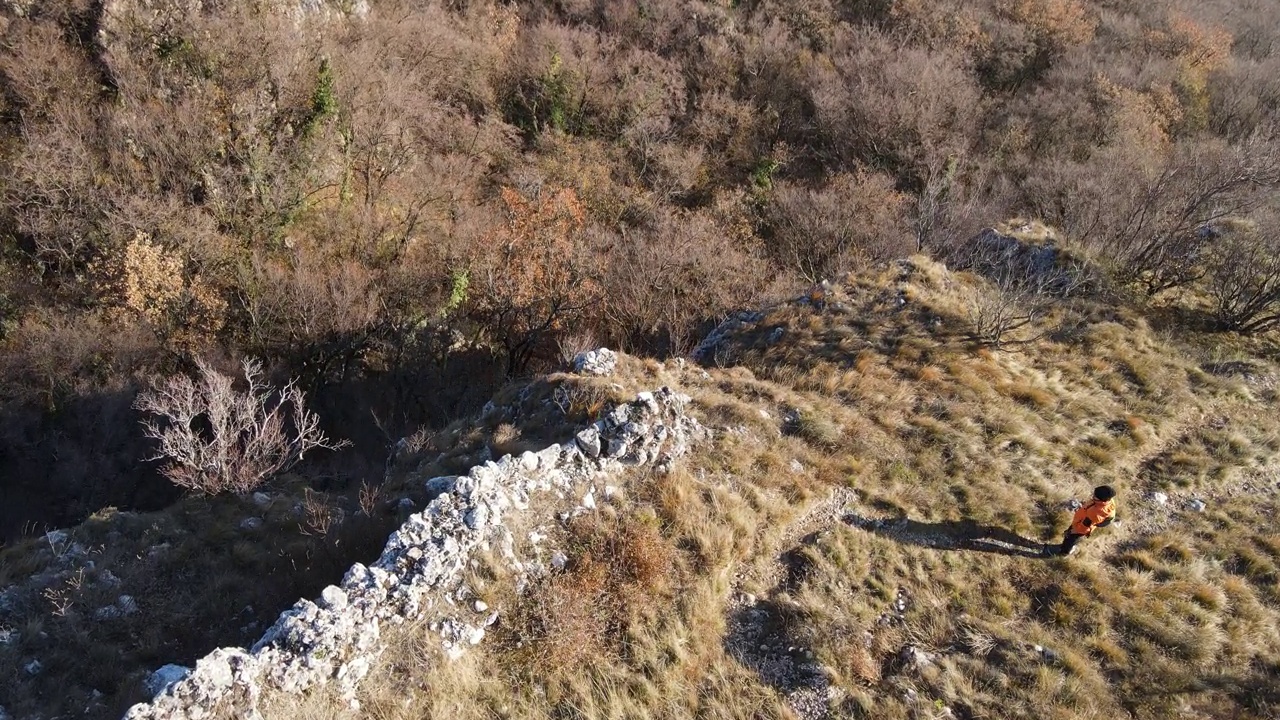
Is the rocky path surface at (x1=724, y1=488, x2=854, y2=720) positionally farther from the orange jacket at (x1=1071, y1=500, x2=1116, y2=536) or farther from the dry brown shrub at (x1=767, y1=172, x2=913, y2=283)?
the dry brown shrub at (x1=767, y1=172, x2=913, y2=283)

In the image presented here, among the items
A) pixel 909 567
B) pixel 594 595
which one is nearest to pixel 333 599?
pixel 594 595

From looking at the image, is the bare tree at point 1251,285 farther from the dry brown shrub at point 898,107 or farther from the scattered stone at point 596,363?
the dry brown shrub at point 898,107

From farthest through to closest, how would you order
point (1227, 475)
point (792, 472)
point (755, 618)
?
1. point (1227, 475)
2. point (792, 472)
3. point (755, 618)

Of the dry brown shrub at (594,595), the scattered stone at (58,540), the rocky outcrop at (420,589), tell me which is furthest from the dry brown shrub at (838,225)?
the scattered stone at (58,540)

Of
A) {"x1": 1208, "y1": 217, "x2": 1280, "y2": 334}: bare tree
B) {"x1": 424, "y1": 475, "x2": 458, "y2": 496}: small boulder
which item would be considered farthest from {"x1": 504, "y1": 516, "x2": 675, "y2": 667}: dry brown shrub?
{"x1": 1208, "y1": 217, "x2": 1280, "y2": 334}: bare tree

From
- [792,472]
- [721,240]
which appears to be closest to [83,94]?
[721,240]

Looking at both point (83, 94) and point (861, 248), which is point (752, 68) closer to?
point (861, 248)

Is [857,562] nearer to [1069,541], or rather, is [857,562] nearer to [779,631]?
[779,631]
